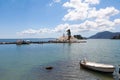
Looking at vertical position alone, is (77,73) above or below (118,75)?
below

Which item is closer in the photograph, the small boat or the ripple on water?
the ripple on water

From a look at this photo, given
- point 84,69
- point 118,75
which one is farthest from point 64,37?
point 118,75

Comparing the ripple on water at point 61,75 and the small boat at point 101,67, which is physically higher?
the small boat at point 101,67

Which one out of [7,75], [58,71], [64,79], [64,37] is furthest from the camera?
[64,37]

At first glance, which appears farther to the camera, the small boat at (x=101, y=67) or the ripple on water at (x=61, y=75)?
the small boat at (x=101, y=67)

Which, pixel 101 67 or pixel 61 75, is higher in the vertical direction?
pixel 101 67

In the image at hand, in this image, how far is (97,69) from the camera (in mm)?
31875

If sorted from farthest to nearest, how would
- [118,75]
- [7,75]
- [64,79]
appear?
[7,75]
[64,79]
[118,75]

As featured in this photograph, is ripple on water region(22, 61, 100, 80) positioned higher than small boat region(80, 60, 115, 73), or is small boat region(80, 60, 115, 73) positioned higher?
small boat region(80, 60, 115, 73)

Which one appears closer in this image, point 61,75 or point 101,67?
point 61,75

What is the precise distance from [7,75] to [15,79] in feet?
10.4

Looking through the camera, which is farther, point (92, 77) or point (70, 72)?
point (70, 72)

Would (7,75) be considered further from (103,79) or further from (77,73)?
(103,79)

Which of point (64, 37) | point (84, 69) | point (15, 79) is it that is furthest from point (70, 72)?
point (64, 37)
